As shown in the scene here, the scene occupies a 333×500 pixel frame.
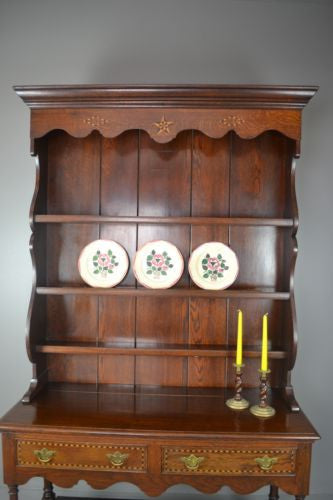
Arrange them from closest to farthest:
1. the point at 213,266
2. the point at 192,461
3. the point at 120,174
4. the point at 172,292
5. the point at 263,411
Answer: the point at 192,461, the point at 263,411, the point at 172,292, the point at 213,266, the point at 120,174

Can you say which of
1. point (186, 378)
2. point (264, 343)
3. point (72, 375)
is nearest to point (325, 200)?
point (264, 343)

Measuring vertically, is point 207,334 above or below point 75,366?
above

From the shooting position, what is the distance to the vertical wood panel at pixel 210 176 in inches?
86.3

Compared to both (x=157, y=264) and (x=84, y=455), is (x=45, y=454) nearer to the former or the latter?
(x=84, y=455)

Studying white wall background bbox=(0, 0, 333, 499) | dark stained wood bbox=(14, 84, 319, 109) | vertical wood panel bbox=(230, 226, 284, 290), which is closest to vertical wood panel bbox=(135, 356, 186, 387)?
vertical wood panel bbox=(230, 226, 284, 290)

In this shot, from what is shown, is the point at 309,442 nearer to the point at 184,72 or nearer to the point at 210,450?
the point at 210,450

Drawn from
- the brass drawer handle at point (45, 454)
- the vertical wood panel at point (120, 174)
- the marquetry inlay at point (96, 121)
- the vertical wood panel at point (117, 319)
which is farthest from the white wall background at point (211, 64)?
the brass drawer handle at point (45, 454)

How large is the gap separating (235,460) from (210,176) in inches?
50.9

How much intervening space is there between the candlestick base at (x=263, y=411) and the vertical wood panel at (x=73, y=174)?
1200 millimetres

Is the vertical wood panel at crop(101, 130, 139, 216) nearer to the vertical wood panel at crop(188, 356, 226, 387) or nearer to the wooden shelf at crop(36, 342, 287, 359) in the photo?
the wooden shelf at crop(36, 342, 287, 359)

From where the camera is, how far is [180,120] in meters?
1.93

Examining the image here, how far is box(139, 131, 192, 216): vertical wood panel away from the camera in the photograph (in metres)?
2.20

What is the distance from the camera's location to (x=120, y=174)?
222 cm

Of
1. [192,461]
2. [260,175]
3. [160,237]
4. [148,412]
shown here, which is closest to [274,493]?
Result: [192,461]
